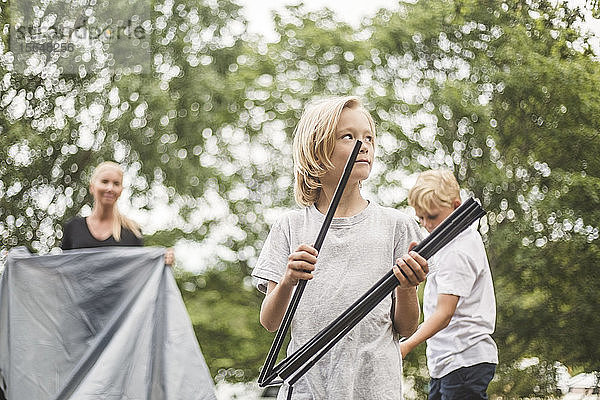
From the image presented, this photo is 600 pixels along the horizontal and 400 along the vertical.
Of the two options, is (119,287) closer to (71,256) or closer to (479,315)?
(71,256)

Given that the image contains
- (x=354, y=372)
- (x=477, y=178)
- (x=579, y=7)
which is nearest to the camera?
(x=354, y=372)

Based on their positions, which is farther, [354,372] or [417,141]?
[417,141]

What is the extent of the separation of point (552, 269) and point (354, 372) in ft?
23.9

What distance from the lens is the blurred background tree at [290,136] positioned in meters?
8.42

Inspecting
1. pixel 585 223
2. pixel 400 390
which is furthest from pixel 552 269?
pixel 400 390

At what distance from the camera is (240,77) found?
12.2 metres

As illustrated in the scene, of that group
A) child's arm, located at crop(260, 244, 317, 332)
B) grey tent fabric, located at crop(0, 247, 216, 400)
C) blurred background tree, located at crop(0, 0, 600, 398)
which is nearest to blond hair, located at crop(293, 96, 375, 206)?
child's arm, located at crop(260, 244, 317, 332)

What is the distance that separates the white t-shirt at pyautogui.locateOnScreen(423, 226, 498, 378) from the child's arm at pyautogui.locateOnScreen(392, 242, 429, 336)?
1055 mm

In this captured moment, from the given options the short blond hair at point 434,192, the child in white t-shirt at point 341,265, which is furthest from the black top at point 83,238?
the child in white t-shirt at point 341,265

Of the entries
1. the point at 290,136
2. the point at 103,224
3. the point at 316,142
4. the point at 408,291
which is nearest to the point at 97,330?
the point at 103,224

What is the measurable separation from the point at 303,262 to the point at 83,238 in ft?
10.5

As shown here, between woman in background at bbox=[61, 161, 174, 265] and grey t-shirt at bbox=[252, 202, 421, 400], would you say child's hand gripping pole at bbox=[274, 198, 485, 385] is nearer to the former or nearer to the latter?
grey t-shirt at bbox=[252, 202, 421, 400]

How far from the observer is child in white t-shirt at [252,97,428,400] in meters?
1.74

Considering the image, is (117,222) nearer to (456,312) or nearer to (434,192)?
(434,192)
